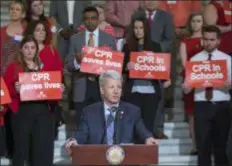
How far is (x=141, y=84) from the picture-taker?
8469mm

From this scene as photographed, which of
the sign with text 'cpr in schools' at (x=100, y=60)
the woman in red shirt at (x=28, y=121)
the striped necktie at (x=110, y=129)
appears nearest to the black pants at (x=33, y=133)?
the woman in red shirt at (x=28, y=121)

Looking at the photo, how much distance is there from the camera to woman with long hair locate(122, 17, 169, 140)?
8.45 meters

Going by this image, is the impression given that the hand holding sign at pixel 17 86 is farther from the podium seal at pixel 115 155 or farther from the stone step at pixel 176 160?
the podium seal at pixel 115 155

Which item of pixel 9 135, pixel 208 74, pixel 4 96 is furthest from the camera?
pixel 208 74

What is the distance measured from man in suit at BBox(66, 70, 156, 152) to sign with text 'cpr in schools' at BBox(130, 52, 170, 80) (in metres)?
2.62

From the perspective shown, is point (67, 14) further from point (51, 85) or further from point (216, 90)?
point (216, 90)

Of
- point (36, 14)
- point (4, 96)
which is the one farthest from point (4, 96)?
point (36, 14)

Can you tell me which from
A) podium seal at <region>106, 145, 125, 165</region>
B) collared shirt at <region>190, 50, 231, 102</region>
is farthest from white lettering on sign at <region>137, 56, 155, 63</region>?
podium seal at <region>106, 145, 125, 165</region>

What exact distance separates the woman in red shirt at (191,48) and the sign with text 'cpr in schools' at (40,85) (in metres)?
1.83

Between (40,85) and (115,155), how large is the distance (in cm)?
348

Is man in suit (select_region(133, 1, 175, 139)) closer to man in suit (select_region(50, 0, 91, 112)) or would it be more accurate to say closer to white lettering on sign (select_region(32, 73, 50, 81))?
man in suit (select_region(50, 0, 91, 112))

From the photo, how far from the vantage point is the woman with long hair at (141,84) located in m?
8.45

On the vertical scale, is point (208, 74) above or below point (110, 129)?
above

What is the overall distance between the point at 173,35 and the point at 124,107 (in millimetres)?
3840
